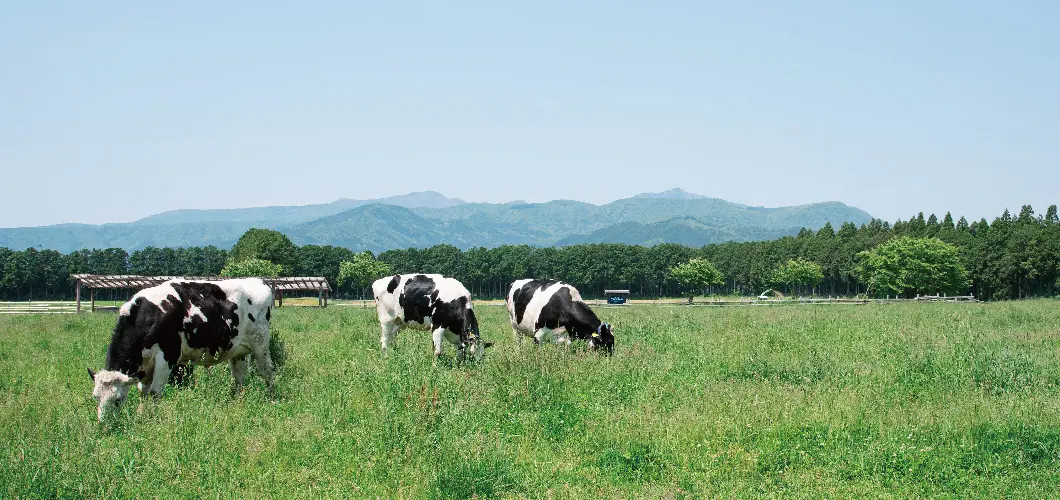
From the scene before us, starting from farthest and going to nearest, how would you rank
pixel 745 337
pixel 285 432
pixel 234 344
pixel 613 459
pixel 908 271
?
pixel 908 271, pixel 745 337, pixel 234 344, pixel 285 432, pixel 613 459

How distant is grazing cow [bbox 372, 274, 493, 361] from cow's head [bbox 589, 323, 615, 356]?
263cm

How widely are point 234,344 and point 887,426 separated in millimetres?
10671

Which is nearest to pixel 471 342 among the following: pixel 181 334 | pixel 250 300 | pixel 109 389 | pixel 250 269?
pixel 250 300

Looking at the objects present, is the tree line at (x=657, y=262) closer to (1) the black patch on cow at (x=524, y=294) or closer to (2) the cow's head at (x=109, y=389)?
(1) the black patch on cow at (x=524, y=294)

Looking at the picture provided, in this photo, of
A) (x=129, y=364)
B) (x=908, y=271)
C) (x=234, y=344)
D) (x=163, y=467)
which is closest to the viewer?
(x=163, y=467)

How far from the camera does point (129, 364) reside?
10.9 meters

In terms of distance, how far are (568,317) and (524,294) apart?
171 cm

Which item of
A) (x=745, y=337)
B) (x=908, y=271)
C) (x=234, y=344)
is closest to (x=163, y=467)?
(x=234, y=344)

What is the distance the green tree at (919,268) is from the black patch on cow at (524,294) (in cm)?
8113

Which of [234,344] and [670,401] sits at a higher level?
[234,344]

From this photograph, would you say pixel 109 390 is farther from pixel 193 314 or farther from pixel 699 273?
pixel 699 273

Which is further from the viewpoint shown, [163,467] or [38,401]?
[38,401]

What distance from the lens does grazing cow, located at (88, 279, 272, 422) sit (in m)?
10.9

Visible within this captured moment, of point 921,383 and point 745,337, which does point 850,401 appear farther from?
point 745,337
